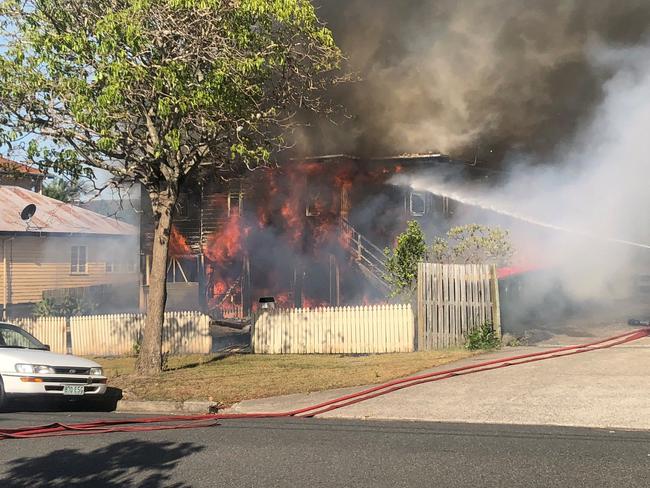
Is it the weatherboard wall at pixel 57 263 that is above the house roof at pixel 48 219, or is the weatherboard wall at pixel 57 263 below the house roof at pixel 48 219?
below

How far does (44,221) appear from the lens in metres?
27.8

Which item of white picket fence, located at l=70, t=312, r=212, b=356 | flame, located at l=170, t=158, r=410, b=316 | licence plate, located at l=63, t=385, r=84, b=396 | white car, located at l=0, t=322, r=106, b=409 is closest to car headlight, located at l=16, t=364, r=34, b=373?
white car, located at l=0, t=322, r=106, b=409

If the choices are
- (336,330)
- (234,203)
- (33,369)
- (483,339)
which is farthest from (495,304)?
(234,203)

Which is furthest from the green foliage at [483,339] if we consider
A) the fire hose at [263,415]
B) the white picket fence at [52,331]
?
the white picket fence at [52,331]

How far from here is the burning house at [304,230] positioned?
21203mm

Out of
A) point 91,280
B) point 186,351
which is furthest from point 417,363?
point 91,280

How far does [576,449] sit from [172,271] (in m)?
19.8

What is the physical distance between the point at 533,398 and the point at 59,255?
84.8 ft

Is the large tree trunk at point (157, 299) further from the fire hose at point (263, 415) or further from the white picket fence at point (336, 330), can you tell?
the white picket fence at point (336, 330)

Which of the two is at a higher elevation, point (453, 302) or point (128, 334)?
point (453, 302)

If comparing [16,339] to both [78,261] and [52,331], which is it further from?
[78,261]

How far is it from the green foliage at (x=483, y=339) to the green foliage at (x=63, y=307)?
1526 centimetres

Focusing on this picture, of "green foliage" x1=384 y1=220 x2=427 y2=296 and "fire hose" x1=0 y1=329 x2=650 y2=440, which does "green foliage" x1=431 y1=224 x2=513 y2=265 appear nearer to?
"green foliage" x1=384 y1=220 x2=427 y2=296

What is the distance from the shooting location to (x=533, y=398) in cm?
783
